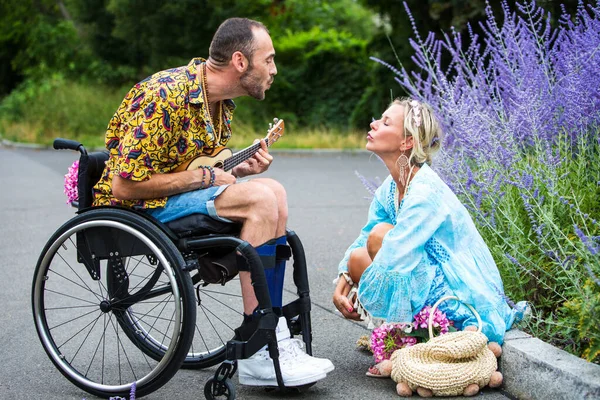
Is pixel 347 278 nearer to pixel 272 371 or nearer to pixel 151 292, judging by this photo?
pixel 272 371

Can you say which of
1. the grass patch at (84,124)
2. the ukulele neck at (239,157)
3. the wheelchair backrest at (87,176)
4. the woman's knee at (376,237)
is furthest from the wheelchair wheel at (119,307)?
the grass patch at (84,124)

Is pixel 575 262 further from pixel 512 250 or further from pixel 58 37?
pixel 58 37

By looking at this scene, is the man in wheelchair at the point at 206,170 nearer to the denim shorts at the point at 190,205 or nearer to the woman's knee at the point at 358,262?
the denim shorts at the point at 190,205

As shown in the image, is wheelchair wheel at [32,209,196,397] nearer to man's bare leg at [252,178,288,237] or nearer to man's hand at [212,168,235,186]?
man's hand at [212,168,235,186]

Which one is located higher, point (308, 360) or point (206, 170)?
point (206, 170)

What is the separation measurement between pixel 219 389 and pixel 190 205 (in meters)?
0.74

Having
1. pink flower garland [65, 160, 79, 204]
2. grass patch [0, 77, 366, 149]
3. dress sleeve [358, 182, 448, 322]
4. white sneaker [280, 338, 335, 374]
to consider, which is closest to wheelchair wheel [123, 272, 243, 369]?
white sneaker [280, 338, 335, 374]

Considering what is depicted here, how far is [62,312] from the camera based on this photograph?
5.11m

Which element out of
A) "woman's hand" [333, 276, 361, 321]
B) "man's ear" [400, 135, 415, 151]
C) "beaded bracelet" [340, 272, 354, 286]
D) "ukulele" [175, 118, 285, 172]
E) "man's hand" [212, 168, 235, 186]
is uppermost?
"man's ear" [400, 135, 415, 151]

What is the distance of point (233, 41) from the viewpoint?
371cm

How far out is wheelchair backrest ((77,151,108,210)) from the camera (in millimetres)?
3666

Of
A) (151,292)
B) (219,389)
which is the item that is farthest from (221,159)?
(219,389)

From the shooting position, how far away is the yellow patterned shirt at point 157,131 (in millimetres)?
3504

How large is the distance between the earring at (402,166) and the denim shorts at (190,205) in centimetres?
81
